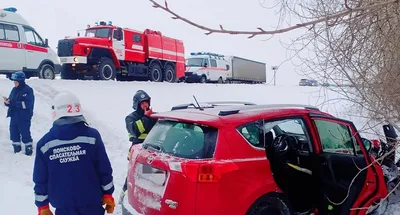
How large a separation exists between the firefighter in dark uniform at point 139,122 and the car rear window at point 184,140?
3.31 feet

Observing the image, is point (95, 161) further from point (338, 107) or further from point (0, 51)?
point (0, 51)

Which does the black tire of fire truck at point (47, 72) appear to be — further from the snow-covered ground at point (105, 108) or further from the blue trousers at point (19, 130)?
the blue trousers at point (19, 130)

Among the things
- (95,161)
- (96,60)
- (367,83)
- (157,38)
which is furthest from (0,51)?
(367,83)

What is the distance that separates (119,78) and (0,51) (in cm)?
596

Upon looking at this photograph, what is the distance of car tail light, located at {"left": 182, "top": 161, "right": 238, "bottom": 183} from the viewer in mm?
3285

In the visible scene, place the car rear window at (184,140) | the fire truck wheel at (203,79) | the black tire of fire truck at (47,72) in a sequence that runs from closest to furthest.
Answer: the car rear window at (184,140) < the black tire of fire truck at (47,72) < the fire truck wheel at (203,79)

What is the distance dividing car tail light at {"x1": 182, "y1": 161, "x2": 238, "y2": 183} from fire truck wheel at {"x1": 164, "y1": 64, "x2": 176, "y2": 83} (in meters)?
17.0

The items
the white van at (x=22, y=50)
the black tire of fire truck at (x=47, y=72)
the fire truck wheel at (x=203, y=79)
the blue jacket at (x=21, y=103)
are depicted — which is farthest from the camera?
the fire truck wheel at (x=203, y=79)

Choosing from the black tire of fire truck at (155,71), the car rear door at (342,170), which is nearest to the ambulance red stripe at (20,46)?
the black tire of fire truck at (155,71)

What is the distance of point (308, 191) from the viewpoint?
13.6 ft

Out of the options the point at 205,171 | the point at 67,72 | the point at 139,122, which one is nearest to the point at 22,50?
the point at 67,72

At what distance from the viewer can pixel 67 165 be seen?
3.29 meters

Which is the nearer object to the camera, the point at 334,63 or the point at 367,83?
the point at 367,83

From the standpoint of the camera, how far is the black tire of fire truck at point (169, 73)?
20.3 meters
